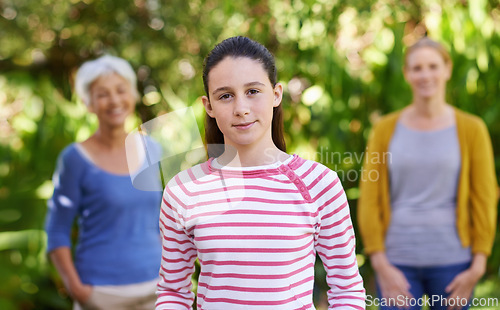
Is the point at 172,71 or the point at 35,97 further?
the point at 172,71

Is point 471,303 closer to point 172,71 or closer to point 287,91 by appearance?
point 287,91

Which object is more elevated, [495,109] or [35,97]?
[35,97]

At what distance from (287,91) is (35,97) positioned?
5.07ft

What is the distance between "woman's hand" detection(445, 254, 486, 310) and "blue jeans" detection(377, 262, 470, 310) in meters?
0.01

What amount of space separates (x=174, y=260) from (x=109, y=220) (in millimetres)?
1026

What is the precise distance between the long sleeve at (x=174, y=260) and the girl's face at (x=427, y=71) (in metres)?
1.46

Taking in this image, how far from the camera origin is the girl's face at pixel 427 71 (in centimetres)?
211

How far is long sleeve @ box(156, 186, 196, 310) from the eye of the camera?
3.01 ft

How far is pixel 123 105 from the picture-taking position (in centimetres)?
204

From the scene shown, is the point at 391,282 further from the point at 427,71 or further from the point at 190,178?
the point at 190,178

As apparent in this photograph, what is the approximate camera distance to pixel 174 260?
942 mm

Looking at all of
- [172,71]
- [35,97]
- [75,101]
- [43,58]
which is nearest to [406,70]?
[75,101]

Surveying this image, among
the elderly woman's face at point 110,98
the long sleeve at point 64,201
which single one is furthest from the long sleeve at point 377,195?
the long sleeve at point 64,201

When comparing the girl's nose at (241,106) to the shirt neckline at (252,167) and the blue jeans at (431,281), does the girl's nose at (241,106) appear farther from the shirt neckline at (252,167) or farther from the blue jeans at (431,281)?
the blue jeans at (431,281)
